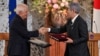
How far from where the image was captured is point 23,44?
4.63 m

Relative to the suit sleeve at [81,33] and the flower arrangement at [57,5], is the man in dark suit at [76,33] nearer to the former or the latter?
the suit sleeve at [81,33]

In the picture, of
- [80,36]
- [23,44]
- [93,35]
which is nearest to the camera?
[80,36]

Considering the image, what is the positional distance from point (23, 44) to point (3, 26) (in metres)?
1.37

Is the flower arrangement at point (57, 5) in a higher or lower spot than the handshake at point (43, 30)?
higher

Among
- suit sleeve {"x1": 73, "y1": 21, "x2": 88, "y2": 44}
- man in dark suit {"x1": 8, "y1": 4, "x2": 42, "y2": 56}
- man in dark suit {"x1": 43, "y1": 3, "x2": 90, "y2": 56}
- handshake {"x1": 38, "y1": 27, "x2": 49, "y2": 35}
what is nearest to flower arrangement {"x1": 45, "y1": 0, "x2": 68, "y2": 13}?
handshake {"x1": 38, "y1": 27, "x2": 49, "y2": 35}

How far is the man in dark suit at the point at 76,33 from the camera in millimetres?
4254

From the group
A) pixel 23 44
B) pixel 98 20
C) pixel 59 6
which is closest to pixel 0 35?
pixel 23 44

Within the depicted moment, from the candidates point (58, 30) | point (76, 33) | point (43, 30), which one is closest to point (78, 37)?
point (76, 33)

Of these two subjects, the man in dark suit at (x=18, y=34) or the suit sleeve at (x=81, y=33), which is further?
the man in dark suit at (x=18, y=34)

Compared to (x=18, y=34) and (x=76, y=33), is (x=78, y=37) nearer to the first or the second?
(x=76, y=33)

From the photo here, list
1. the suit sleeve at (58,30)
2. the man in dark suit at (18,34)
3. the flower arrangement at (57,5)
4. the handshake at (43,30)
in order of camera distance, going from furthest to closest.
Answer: the flower arrangement at (57,5), the handshake at (43,30), the suit sleeve at (58,30), the man in dark suit at (18,34)

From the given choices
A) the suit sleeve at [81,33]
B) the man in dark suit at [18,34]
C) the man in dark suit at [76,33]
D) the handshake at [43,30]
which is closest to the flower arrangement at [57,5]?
the handshake at [43,30]

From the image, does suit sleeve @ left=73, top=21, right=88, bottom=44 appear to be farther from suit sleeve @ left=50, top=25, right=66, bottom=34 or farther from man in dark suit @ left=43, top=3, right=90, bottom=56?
suit sleeve @ left=50, top=25, right=66, bottom=34

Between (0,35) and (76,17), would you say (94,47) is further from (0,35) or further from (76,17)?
(0,35)
